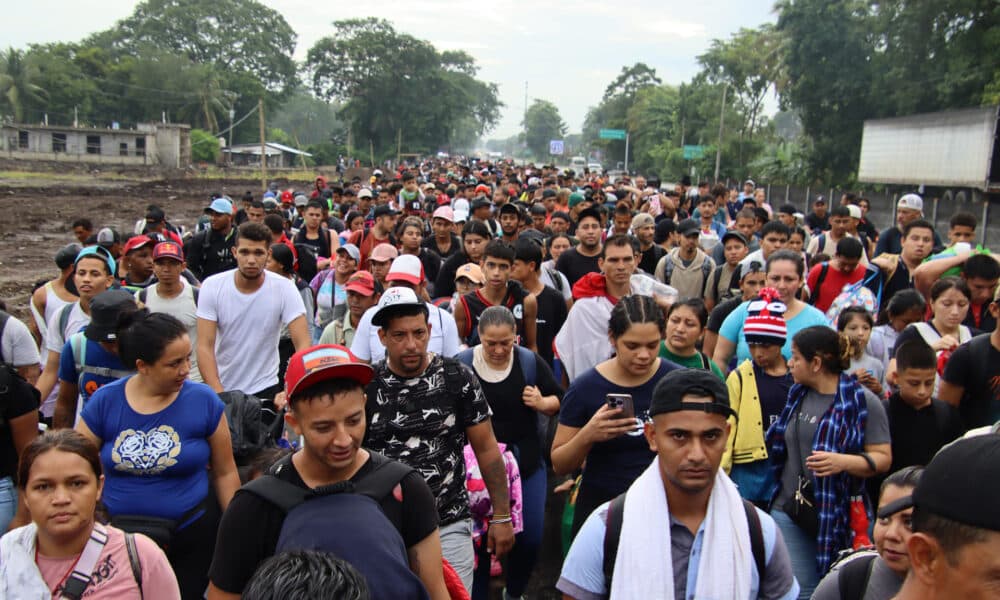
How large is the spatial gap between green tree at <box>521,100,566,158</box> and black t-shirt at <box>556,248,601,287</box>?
155460 mm

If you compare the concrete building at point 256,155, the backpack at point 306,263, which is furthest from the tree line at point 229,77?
the backpack at point 306,263

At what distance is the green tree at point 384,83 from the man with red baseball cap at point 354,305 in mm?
76459

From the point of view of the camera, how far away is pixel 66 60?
67.3 metres

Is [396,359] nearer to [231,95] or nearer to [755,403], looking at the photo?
[755,403]

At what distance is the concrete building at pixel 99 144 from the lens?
54.8m

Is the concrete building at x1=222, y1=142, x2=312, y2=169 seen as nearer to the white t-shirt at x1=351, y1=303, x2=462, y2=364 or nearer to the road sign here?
the road sign

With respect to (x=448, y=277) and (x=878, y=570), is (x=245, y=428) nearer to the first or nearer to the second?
(x=878, y=570)

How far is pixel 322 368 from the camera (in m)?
2.37

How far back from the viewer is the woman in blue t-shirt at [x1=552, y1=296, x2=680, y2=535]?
11.8 feet

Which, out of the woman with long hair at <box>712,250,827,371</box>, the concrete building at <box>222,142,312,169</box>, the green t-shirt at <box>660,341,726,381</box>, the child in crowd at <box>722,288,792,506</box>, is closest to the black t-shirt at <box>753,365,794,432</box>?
the child in crowd at <box>722,288,792,506</box>

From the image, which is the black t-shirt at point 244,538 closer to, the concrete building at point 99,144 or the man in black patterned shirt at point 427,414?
the man in black patterned shirt at point 427,414

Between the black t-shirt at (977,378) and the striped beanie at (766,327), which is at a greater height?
the striped beanie at (766,327)

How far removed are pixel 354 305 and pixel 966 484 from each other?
4.93 metres

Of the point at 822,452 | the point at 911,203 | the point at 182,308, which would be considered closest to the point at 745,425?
the point at 822,452
